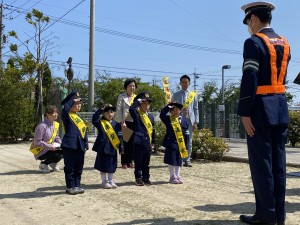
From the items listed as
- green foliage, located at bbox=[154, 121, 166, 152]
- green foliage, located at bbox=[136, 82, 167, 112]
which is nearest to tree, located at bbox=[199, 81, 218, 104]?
green foliage, located at bbox=[136, 82, 167, 112]

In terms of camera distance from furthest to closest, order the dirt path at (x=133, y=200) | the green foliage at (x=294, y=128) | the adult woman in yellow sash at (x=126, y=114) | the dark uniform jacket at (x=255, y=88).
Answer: the green foliage at (x=294, y=128) < the adult woman in yellow sash at (x=126, y=114) < the dirt path at (x=133, y=200) < the dark uniform jacket at (x=255, y=88)

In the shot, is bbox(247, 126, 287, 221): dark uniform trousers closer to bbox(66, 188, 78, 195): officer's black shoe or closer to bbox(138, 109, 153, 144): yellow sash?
bbox(66, 188, 78, 195): officer's black shoe

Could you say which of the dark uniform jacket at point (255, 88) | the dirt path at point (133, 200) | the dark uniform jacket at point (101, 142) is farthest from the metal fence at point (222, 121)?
the dark uniform jacket at point (255, 88)

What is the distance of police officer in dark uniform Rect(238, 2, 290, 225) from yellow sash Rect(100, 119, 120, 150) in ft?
9.35

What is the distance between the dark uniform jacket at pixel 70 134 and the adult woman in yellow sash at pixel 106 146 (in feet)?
1.10

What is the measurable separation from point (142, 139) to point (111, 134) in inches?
20.0

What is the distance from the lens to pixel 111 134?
6.42 metres

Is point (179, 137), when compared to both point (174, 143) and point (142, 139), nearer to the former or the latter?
point (174, 143)

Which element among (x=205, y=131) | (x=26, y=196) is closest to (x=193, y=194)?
(x=26, y=196)

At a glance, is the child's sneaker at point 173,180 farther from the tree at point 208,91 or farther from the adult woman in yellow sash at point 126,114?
the tree at point 208,91

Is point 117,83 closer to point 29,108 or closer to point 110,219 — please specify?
point 29,108

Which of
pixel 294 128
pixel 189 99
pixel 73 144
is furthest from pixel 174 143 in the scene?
pixel 294 128

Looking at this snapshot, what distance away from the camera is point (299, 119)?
1461 cm

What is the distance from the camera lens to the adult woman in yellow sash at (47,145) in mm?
7816
